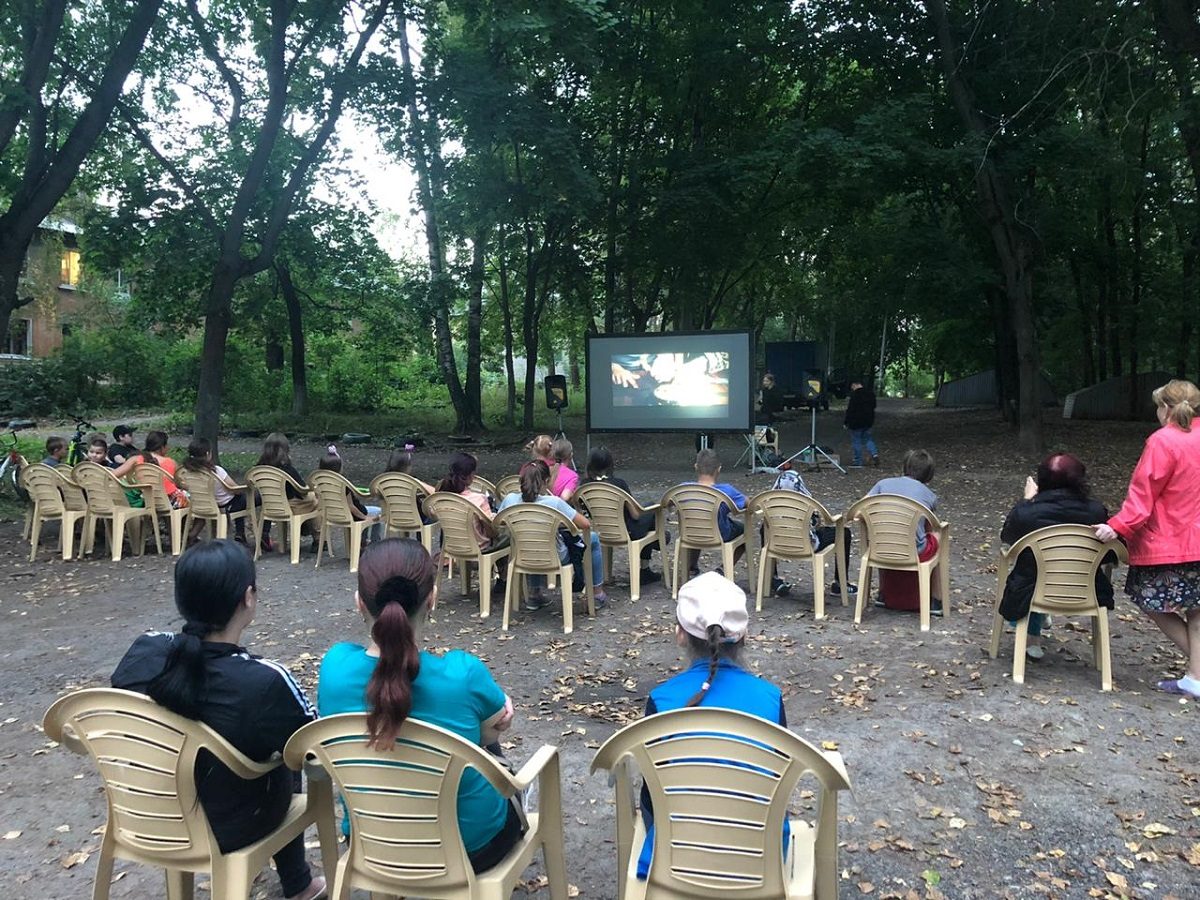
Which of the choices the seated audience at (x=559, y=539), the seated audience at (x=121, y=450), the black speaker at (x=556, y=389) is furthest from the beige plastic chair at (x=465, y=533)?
the black speaker at (x=556, y=389)

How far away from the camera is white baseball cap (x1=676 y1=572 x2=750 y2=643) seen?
7.29 feet

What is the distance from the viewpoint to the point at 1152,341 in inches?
867

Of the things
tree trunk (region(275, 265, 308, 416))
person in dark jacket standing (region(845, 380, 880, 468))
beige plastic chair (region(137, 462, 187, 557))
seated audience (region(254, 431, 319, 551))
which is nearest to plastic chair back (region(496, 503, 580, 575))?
seated audience (region(254, 431, 319, 551))

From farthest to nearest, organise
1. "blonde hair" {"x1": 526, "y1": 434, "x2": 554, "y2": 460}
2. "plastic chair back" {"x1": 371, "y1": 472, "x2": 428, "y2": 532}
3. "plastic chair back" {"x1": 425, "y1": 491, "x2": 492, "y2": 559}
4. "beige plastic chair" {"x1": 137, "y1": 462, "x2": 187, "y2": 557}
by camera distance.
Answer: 1. "beige plastic chair" {"x1": 137, "y1": 462, "x2": 187, "y2": 557}
2. "plastic chair back" {"x1": 371, "y1": 472, "x2": 428, "y2": 532}
3. "blonde hair" {"x1": 526, "y1": 434, "x2": 554, "y2": 460}
4. "plastic chair back" {"x1": 425, "y1": 491, "x2": 492, "y2": 559}

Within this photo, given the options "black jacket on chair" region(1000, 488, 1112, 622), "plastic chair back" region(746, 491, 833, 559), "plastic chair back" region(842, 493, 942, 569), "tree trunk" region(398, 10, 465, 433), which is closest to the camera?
"black jacket on chair" region(1000, 488, 1112, 622)

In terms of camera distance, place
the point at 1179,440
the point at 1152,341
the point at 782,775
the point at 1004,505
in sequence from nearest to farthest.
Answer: the point at 782,775 → the point at 1179,440 → the point at 1004,505 → the point at 1152,341

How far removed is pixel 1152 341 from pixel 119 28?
2374 centimetres

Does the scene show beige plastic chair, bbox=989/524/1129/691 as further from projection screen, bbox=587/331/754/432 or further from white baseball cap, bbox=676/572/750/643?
projection screen, bbox=587/331/754/432

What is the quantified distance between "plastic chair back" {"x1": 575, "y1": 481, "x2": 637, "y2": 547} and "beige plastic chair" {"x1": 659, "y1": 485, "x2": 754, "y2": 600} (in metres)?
0.32

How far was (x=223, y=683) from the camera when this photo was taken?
218 cm

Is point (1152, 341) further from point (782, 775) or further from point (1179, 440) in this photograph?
point (782, 775)

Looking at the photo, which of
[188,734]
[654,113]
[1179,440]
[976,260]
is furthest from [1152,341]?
[188,734]

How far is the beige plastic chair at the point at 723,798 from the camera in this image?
6.26 ft

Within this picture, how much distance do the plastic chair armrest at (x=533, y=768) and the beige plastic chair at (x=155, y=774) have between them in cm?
68
